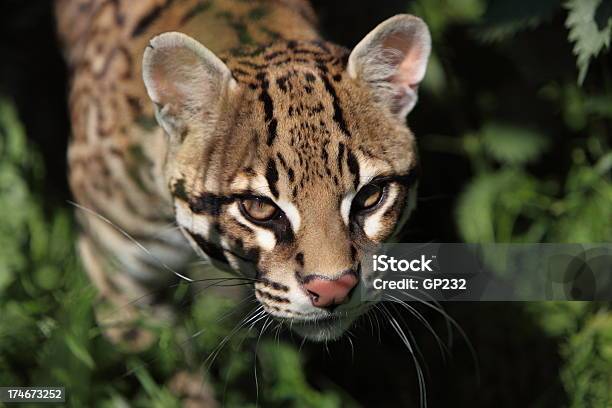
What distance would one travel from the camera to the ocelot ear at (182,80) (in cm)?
296

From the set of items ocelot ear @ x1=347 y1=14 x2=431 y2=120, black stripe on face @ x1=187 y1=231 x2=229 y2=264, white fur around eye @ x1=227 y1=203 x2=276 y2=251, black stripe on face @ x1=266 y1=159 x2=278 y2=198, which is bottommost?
black stripe on face @ x1=187 y1=231 x2=229 y2=264

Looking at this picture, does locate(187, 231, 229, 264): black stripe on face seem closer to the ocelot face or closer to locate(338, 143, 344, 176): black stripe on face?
the ocelot face

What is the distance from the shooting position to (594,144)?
4.55 meters

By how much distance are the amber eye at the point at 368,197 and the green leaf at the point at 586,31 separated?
93cm

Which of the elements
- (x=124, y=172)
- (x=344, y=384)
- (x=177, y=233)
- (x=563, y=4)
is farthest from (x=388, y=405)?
(x=563, y=4)

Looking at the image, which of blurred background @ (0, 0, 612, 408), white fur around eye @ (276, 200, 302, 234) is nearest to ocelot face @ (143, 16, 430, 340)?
white fur around eye @ (276, 200, 302, 234)

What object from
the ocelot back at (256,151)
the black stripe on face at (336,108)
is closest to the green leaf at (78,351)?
the ocelot back at (256,151)

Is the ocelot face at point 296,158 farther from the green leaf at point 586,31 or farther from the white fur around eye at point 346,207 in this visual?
the green leaf at point 586,31

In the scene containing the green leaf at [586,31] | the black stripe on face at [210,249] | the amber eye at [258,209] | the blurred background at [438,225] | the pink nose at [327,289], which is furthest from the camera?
the blurred background at [438,225]

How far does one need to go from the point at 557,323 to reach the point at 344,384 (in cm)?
93

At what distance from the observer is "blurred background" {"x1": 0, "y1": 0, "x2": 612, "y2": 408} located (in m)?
3.62

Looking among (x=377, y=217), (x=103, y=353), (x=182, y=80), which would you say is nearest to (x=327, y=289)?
(x=377, y=217)

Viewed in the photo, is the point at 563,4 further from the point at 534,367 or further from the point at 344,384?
the point at 344,384

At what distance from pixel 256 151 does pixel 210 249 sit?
0.41 metres
